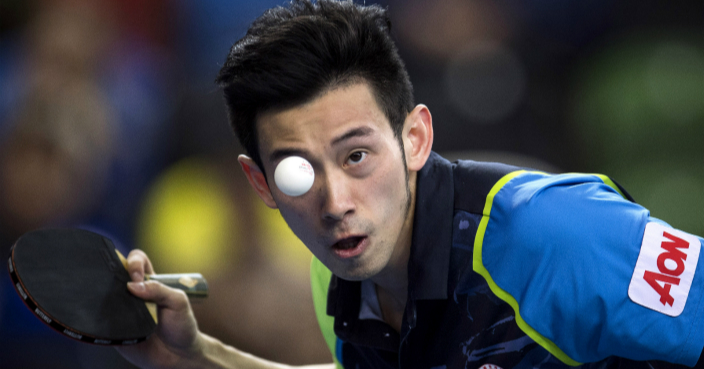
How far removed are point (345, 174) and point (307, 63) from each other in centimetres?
30

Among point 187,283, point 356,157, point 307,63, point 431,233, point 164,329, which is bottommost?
point 164,329

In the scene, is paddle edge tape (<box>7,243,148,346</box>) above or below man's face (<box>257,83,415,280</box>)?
below

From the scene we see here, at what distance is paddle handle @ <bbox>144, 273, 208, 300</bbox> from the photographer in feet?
6.58

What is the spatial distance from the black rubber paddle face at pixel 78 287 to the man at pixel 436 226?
569 millimetres

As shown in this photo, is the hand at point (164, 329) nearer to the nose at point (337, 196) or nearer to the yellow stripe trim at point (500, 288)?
the nose at point (337, 196)

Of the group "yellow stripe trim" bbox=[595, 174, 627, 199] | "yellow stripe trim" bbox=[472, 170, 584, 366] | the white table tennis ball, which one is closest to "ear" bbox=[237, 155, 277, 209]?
the white table tennis ball

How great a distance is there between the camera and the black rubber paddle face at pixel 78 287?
1.69 m

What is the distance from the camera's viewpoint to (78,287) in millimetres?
1822

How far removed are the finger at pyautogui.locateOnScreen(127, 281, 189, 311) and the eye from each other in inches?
33.5

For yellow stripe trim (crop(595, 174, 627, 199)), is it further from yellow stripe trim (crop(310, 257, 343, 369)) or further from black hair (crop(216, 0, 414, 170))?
yellow stripe trim (crop(310, 257, 343, 369))

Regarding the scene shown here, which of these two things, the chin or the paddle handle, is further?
the paddle handle

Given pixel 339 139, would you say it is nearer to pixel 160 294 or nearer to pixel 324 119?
pixel 324 119

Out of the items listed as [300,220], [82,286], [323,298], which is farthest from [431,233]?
[82,286]

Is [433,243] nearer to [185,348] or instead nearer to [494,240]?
[494,240]
